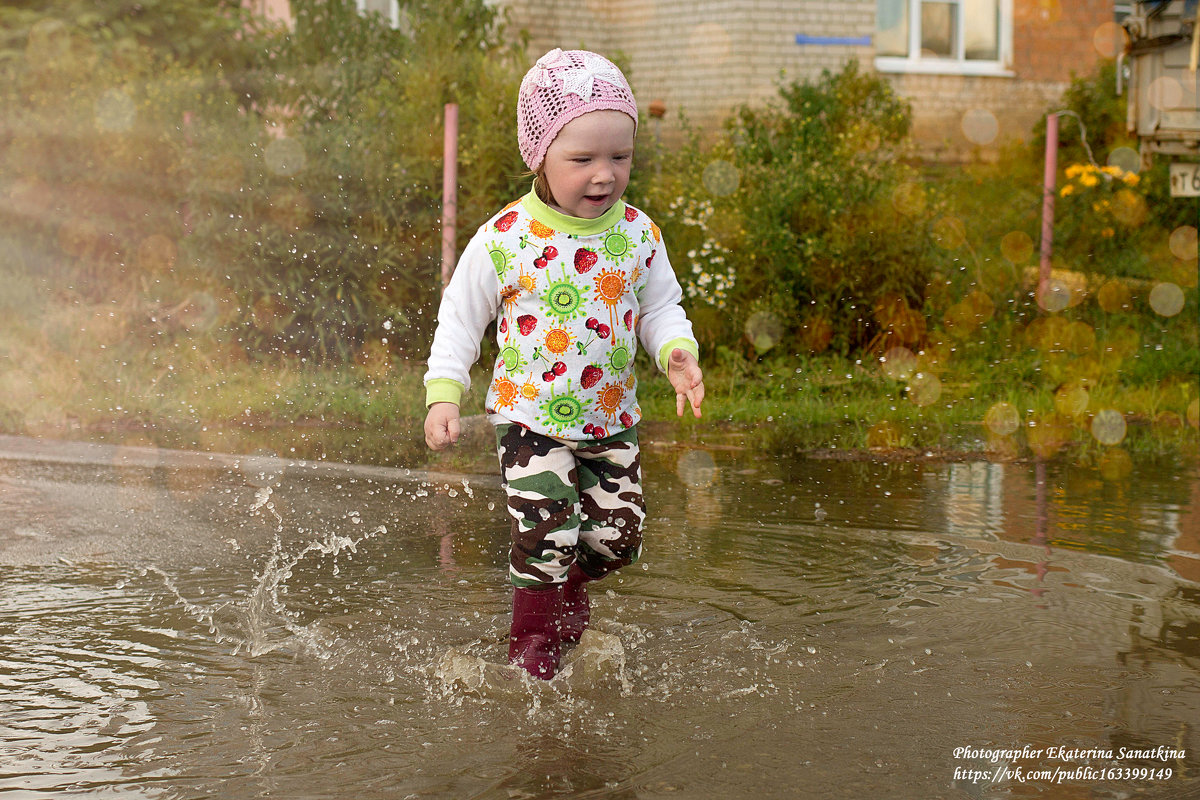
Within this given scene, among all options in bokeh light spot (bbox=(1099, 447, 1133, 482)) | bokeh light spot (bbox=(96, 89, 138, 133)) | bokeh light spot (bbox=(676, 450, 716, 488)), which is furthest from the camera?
bokeh light spot (bbox=(96, 89, 138, 133))

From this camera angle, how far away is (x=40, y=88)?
1103 cm

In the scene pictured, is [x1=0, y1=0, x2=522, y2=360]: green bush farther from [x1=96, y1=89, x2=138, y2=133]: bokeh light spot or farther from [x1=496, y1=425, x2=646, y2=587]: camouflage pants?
[x1=496, y1=425, x2=646, y2=587]: camouflage pants

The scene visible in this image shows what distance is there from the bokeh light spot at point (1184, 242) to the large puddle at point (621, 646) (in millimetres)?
7530

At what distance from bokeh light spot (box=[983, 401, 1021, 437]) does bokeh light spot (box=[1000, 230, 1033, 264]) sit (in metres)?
4.10

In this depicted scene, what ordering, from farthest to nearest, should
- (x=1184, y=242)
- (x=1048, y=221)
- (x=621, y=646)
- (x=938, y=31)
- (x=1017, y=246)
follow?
(x=938, y=31) < (x=1184, y=242) < (x=1017, y=246) < (x=1048, y=221) < (x=621, y=646)

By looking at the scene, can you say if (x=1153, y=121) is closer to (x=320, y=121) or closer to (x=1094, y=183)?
(x=1094, y=183)

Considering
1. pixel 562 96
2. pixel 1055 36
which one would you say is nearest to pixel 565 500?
pixel 562 96

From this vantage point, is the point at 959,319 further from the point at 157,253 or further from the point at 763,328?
the point at 157,253

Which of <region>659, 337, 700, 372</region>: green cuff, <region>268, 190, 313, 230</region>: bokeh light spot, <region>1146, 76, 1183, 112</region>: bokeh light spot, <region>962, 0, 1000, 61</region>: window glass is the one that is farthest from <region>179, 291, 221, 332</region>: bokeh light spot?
<region>962, 0, 1000, 61</region>: window glass

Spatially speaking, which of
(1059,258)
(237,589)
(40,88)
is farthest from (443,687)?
(1059,258)

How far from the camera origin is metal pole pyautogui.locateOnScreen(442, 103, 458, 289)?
8.49 m

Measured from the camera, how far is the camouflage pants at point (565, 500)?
134 inches

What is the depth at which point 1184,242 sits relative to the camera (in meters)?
13.0

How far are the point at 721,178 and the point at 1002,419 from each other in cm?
373
